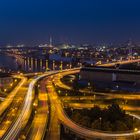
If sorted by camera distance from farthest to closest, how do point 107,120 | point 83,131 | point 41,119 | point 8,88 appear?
point 8,88 < point 41,119 < point 107,120 < point 83,131

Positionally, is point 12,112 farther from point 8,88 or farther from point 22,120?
point 8,88

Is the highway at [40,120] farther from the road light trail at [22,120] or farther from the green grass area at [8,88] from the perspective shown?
the green grass area at [8,88]

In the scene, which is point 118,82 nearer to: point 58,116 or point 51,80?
point 51,80

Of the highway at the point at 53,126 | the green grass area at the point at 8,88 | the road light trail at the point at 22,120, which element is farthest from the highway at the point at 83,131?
the green grass area at the point at 8,88

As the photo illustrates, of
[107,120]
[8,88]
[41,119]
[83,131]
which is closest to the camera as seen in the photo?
[83,131]

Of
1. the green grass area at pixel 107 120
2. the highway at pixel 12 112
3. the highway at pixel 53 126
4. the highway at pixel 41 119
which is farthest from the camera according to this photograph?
the highway at pixel 12 112

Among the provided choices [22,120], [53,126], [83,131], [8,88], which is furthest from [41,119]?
[8,88]

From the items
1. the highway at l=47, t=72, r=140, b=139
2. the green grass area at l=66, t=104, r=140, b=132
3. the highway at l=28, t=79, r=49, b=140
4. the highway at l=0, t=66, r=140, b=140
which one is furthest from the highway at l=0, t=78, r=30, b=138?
the green grass area at l=66, t=104, r=140, b=132

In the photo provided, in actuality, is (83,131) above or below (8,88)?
below

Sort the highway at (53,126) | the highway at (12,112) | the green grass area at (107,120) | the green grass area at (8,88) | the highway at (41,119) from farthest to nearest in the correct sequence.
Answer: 1. the green grass area at (8,88)
2. the highway at (12,112)
3. the green grass area at (107,120)
4. the highway at (53,126)
5. the highway at (41,119)

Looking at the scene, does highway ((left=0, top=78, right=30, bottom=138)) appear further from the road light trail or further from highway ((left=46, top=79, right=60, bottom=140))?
highway ((left=46, top=79, right=60, bottom=140))

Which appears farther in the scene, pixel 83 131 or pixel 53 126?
pixel 53 126
